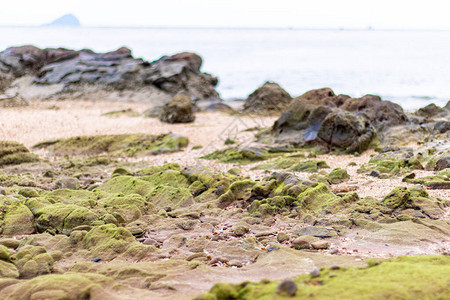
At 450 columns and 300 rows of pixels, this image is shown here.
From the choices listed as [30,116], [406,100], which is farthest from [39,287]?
[406,100]

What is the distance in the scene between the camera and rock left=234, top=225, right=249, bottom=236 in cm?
510

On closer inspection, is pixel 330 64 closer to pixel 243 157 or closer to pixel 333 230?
pixel 243 157

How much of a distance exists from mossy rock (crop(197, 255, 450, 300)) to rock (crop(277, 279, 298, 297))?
25 millimetres

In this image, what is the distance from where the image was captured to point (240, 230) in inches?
202

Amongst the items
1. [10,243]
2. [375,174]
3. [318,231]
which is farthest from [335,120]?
[10,243]

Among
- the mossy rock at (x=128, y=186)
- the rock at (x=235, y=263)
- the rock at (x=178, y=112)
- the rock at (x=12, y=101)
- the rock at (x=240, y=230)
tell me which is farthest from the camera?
the rock at (x=12, y=101)

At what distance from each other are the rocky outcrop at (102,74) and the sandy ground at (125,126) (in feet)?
6.72

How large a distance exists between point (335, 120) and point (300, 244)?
669 cm

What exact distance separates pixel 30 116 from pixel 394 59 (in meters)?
47.5

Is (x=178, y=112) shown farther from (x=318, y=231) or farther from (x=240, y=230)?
(x=318, y=231)

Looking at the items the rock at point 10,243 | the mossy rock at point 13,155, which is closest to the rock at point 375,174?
the rock at point 10,243

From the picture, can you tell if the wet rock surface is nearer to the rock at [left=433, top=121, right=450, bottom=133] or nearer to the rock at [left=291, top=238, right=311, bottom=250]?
the rock at [left=291, top=238, right=311, bottom=250]

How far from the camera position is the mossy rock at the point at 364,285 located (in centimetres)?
265

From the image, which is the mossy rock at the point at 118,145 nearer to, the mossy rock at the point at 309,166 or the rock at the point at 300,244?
the mossy rock at the point at 309,166
